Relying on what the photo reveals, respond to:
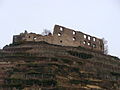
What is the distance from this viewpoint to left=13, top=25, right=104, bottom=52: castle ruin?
7644cm

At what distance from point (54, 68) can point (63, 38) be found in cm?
1466

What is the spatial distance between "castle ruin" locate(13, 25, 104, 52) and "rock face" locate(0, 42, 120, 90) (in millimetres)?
3156

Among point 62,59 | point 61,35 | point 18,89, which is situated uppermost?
point 61,35

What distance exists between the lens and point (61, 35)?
254 ft

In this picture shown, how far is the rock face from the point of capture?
6120cm

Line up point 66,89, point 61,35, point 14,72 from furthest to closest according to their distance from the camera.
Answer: point 61,35 → point 14,72 → point 66,89

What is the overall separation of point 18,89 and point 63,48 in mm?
14607

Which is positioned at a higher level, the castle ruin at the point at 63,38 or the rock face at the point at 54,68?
the castle ruin at the point at 63,38

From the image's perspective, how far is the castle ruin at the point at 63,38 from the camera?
76.4 meters

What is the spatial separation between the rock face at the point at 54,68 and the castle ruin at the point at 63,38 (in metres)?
3.16

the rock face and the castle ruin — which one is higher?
the castle ruin

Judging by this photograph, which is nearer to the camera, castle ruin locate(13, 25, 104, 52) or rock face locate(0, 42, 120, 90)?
rock face locate(0, 42, 120, 90)

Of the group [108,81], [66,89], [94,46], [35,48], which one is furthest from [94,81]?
[94,46]

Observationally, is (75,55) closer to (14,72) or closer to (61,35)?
(61,35)
